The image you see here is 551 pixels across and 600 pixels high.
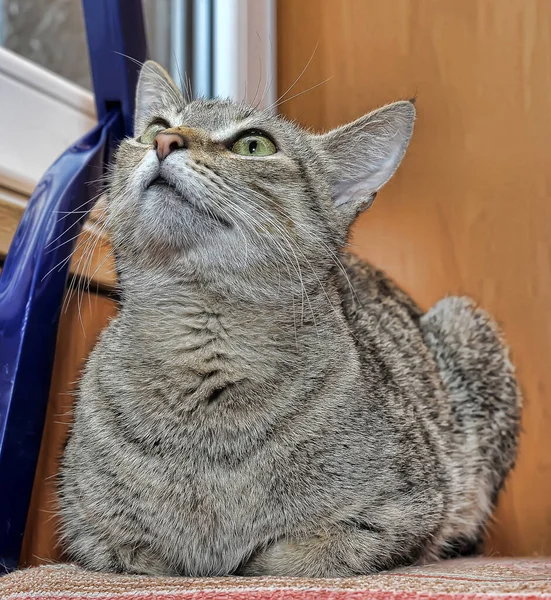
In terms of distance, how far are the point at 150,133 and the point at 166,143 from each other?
0.25m

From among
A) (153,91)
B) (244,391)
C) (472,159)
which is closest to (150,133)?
(153,91)

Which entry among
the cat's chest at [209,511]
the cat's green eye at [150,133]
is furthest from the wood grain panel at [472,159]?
the cat's chest at [209,511]

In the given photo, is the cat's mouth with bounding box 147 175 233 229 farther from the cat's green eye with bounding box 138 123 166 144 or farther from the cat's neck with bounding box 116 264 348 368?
the cat's green eye with bounding box 138 123 166 144

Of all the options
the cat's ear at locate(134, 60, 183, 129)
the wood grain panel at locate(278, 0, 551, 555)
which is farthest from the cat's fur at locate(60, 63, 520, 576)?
the wood grain panel at locate(278, 0, 551, 555)

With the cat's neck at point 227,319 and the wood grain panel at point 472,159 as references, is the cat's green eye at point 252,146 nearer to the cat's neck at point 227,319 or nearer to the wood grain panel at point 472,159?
the cat's neck at point 227,319

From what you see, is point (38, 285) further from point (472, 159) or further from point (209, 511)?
point (472, 159)

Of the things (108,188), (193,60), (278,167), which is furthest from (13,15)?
(278,167)

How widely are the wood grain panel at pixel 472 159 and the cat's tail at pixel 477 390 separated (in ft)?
0.99

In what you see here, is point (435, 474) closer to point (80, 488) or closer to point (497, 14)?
point (80, 488)

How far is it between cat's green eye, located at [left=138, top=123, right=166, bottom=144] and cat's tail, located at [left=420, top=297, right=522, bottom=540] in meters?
0.82

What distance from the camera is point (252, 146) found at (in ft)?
3.71

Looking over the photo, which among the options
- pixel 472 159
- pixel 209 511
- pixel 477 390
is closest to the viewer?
pixel 209 511

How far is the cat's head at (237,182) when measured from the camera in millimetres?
998

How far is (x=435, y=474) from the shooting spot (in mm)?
1150
